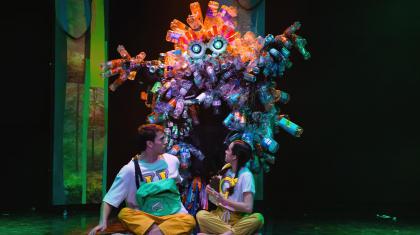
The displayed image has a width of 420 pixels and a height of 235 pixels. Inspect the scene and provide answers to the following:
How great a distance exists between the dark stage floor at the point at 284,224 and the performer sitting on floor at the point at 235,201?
1.16 m

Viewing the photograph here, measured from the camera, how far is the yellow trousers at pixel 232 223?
410 cm

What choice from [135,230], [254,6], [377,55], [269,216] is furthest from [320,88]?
[135,230]

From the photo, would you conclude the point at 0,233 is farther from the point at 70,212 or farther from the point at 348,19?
the point at 348,19

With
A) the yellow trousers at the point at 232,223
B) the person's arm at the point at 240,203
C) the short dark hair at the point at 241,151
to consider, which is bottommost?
the yellow trousers at the point at 232,223

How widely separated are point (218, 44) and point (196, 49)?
20cm

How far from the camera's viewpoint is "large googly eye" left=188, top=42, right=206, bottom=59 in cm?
510

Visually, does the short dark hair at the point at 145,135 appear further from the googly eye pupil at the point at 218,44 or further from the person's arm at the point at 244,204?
the googly eye pupil at the point at 218,44

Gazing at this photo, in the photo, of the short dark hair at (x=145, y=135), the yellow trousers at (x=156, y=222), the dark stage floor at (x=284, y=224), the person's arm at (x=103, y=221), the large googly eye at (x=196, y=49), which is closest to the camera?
the person's arm at (x=103, y=221)

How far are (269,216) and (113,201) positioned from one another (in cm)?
290

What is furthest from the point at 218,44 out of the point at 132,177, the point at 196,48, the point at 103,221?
the point at 103,221

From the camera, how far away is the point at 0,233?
16.8 feet

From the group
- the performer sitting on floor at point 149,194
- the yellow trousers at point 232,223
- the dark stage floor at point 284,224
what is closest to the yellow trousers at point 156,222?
the performer sitting on floor at point 149,194

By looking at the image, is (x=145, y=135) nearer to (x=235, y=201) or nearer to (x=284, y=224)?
(x=235, y=201)

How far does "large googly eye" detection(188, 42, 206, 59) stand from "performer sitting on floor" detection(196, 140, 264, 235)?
3.92ft
